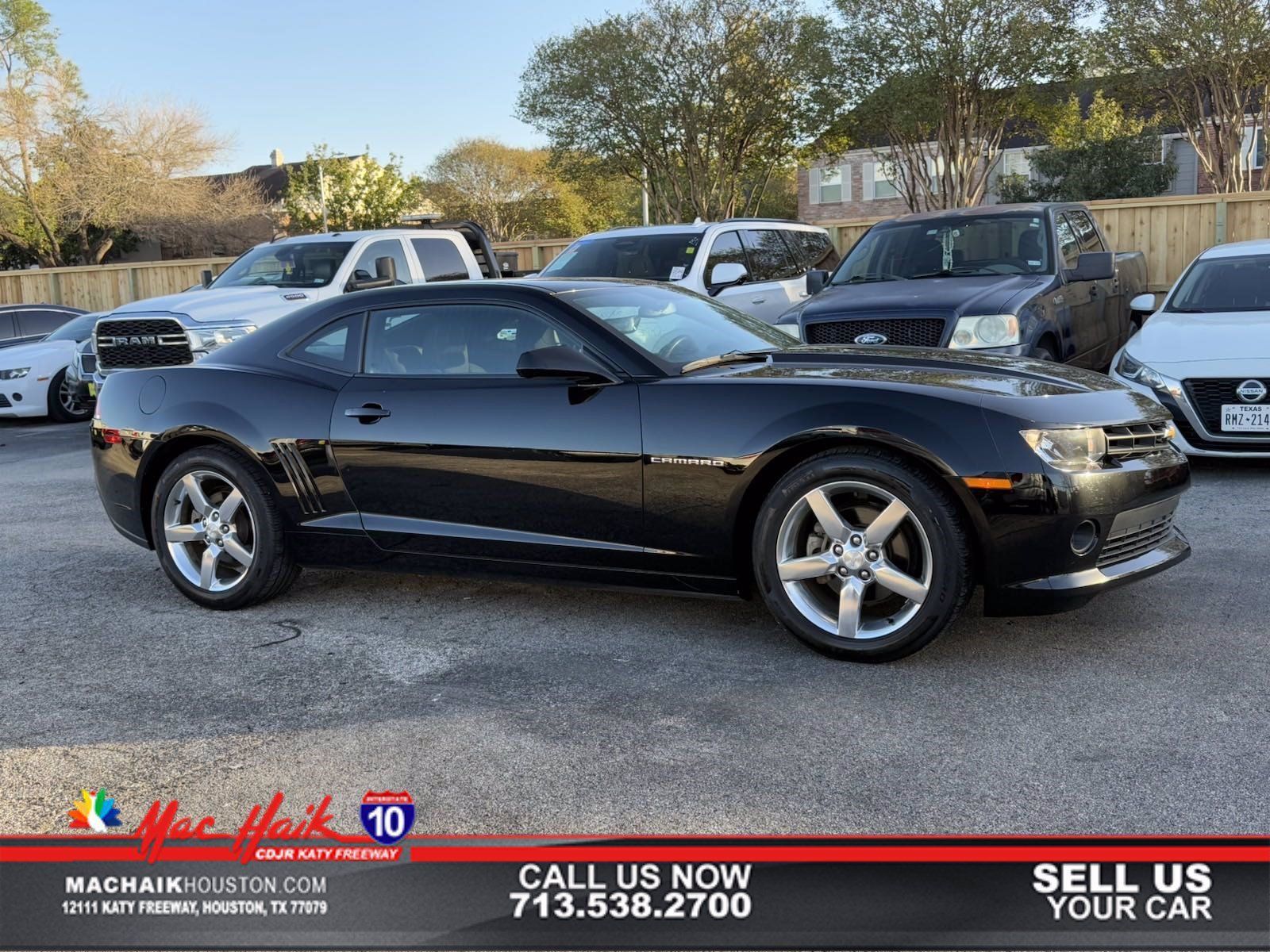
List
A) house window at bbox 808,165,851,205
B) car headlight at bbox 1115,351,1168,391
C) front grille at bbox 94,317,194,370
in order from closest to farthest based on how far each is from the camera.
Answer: car headlight at bbox 1115,351,1168,391
front grille at bbox 94,317,194,370
house window at bbox 808,165,851,205

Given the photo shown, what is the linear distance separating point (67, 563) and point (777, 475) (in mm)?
4172

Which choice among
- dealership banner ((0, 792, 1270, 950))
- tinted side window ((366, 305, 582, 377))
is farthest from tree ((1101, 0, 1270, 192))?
dealership banner ((0, 792, 1270, 950))

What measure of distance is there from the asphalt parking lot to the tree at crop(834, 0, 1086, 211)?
20.4m

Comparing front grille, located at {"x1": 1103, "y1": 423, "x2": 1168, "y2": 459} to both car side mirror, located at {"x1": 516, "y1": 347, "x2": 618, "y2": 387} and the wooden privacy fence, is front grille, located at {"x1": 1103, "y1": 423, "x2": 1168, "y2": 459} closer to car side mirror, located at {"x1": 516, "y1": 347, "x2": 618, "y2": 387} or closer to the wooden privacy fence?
car side mirror, located at {"x1": 516, "y1": 347, "x2": 618, "y2": 387}

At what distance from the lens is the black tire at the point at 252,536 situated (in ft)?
17.4

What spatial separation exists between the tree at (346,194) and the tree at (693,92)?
90.8ft

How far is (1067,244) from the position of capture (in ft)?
31.4

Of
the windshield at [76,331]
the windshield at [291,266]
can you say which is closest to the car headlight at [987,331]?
the windshield at [291,266]

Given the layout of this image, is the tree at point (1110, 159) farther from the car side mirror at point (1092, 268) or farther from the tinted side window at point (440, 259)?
the car side mirror at point (1092, 268)

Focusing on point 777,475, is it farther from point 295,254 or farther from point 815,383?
point 295,254

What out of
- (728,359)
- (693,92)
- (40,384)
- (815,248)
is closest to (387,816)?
(728,359)

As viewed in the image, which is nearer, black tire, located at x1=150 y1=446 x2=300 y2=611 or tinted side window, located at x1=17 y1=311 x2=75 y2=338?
black tire, located at x1=150 y1=446 x2=300 y2=611

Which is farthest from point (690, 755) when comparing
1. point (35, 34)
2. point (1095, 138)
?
point (35, 34)

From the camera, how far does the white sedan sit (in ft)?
48.3
